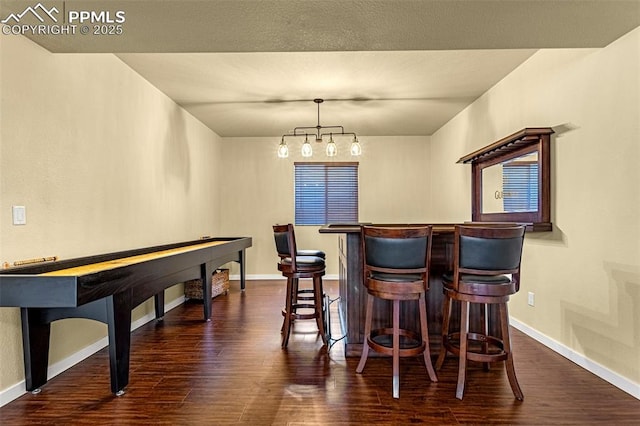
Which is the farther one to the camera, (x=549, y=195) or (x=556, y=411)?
(x=549, y=195)

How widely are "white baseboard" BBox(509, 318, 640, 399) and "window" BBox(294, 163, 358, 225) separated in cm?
360

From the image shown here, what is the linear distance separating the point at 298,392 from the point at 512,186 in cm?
285

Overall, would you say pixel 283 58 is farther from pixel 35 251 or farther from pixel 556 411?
pixel 556 411

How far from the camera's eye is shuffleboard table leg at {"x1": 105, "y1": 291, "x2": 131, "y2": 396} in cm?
225

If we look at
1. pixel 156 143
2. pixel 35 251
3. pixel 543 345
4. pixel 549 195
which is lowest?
pixel 543 345

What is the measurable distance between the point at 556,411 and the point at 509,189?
85.5 inches

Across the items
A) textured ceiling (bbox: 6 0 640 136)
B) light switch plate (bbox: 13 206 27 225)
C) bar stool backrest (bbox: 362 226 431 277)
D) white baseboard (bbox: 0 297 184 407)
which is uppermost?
textured ceiling (bbox: 6 0 640 136)

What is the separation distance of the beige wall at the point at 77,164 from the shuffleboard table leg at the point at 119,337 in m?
0.63

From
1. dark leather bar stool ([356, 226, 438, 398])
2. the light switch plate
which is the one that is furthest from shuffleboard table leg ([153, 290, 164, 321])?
dark leather bar stool ([356, 226, 438, 398])

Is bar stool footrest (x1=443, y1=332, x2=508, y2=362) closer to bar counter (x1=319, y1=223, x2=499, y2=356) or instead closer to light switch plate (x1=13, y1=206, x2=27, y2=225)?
bar counter (x1=319, y1=223, x2=499, y2=356)

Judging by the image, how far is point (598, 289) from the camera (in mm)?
2592

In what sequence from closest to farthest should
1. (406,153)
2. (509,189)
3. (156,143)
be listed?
(509,189)
(156,143)
(406,153)

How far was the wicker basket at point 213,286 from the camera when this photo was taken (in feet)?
15.8

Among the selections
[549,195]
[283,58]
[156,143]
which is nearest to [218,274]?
[156,143]
